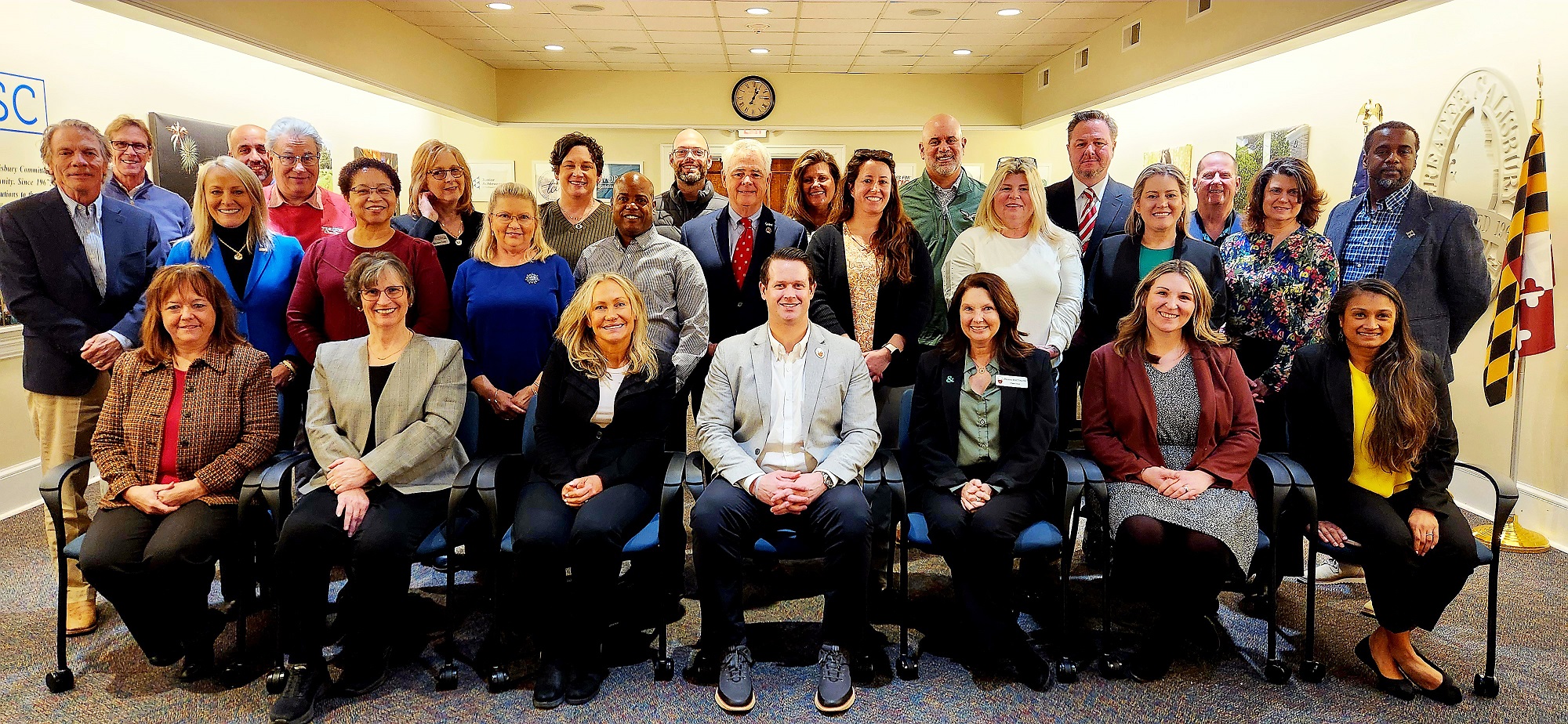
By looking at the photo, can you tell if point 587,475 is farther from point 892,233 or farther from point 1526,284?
point 1526,284

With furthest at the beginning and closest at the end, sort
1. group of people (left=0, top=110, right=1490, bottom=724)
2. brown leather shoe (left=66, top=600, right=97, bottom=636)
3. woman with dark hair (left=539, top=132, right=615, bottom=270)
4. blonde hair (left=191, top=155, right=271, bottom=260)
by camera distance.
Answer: woman with dark hair (left=539, top=132, right=615, bottom=270) < blonde hair (left=191, top=155, right=271, bottom=260) < brown leather shoe (left=66, top=600, right=97, bottom=636) < group of people (left=0, top=110, right=1490, bottom=724)

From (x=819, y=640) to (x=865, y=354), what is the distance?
1069 millimetres

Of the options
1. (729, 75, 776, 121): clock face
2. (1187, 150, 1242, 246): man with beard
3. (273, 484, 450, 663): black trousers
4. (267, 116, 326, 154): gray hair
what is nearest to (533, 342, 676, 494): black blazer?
(273, 484, 450, 663): black trousers

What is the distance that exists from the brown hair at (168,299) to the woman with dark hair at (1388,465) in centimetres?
353

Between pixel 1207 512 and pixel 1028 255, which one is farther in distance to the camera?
pixel 1028 255

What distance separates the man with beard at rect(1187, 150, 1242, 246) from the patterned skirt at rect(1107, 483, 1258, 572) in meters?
1.36

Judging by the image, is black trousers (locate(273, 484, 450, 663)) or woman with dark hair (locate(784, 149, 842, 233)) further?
woman with dark hair (locate(784, 149, 842, 233))

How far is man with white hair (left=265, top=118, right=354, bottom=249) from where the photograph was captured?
11.1ft

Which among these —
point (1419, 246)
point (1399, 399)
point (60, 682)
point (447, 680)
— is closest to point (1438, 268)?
point (1419, 246)

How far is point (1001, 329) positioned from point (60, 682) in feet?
10.2

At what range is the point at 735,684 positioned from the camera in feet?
8.02

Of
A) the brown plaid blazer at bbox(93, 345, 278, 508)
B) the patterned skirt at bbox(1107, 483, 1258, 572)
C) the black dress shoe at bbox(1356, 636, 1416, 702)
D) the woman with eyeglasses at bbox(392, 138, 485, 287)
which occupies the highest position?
the woman with eyeglasses at bbox(392, 138, 485, 287)

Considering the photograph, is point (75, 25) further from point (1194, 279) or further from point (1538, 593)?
point (1538, 593)

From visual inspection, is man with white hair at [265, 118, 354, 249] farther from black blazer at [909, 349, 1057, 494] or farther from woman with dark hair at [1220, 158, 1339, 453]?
woman with dark hair at [1220, 158, 1339, 453]
